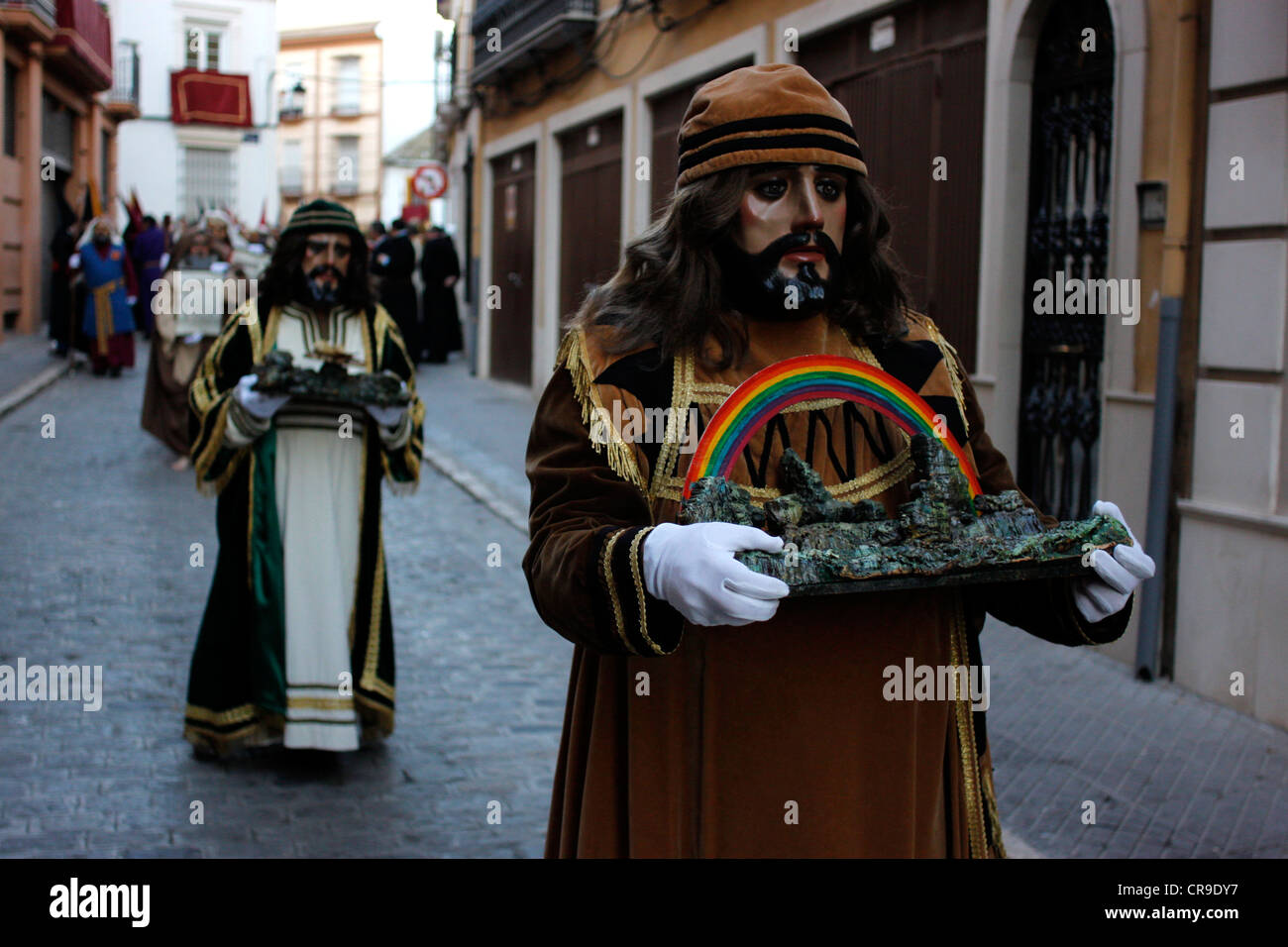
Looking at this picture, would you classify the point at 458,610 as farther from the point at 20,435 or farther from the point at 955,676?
the point at 20,435

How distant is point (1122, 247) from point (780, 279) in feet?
15.7

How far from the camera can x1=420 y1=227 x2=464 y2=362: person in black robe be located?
889 inches

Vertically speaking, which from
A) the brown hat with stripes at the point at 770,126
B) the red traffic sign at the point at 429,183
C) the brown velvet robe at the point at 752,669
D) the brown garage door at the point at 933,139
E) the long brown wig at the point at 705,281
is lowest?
the brown velvet robe at the point at 752,669

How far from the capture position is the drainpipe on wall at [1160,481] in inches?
244

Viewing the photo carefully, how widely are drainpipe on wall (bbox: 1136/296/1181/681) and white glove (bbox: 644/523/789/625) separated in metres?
4.65

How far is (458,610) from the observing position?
25.7 feet

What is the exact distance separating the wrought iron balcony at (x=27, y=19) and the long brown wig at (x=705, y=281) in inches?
913

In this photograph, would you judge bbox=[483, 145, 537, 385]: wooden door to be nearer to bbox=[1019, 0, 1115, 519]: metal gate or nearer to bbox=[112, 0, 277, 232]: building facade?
bbox=[1019, 0, 1115, 519]: metal gate

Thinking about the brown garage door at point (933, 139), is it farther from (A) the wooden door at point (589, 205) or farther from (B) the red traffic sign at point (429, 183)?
(B) the red traffic sign at point (429, 183)

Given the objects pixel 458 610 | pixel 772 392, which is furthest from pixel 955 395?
pixel 458 610

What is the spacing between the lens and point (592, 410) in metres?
2.34

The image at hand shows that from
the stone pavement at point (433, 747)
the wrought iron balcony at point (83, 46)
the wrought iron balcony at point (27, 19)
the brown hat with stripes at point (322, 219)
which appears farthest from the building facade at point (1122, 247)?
the wrought iron balcony at point (83, 46)
